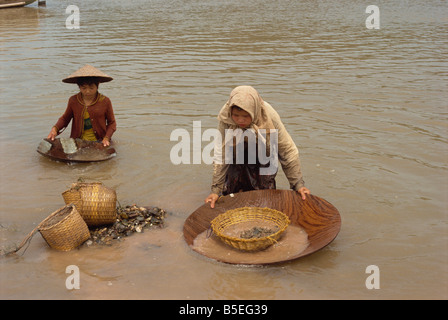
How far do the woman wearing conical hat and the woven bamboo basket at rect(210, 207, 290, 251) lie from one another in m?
2.05

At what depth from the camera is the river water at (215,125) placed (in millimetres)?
3539

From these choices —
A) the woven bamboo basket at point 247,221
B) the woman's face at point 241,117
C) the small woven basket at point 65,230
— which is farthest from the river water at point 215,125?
the woman's face at point 241,117

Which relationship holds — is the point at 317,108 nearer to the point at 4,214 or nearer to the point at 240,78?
the point at 240,78

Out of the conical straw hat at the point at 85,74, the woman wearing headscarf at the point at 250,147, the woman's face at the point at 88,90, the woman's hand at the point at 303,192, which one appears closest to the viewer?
the woman wearing headscarf at the point at 250,147

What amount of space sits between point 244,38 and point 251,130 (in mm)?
9310

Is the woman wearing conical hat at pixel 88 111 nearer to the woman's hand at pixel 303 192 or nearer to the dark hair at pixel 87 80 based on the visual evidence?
the dark hair at pixel 87 80

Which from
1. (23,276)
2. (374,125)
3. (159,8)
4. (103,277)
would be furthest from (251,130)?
(159,8)

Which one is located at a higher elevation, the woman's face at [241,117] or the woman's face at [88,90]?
the woman's face at [88,90]

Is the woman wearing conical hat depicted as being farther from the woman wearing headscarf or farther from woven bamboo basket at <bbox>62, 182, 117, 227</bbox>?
the woman wearing headscarf

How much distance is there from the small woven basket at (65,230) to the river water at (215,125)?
87mm

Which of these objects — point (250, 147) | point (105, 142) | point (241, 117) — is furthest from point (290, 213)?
point (105, 142)

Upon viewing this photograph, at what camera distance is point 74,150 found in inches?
220

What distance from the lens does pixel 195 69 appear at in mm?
9844

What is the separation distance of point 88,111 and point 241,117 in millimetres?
2364
